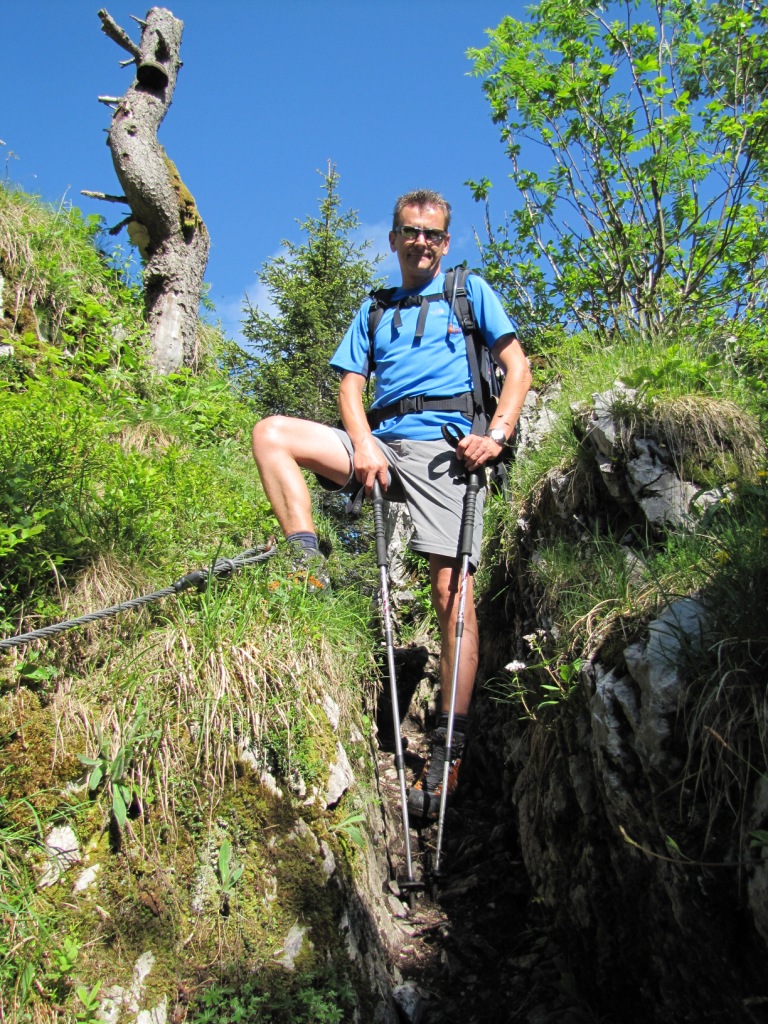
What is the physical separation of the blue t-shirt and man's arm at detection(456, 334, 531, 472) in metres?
0.10

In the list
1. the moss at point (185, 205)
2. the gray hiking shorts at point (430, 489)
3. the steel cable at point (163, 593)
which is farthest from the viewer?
the moss at point (185, 205)

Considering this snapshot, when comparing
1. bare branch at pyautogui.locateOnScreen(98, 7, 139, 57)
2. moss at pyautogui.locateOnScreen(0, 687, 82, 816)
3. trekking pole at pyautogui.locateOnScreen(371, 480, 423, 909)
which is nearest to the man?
trekking pole at pyautogui.locateOnScreen(371, 480, 423, 909)

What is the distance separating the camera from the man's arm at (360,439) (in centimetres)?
459

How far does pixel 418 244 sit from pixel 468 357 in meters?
0.86

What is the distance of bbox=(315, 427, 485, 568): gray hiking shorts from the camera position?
15.0ft

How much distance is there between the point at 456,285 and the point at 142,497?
2.44 metres

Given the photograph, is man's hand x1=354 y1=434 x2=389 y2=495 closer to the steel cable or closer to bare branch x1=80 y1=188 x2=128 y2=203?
the steel cable

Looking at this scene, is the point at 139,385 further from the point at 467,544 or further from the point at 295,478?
the point at 467,544

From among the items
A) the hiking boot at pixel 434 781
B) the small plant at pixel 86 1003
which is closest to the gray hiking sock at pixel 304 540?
the hiking boot at pixel 434 781

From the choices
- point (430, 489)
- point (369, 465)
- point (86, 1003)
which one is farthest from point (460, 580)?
point (86, 1003)

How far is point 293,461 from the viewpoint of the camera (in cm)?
444

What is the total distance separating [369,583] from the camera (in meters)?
6.68

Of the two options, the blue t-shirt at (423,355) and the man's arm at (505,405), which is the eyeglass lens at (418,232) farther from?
the man's arm at (505,405)

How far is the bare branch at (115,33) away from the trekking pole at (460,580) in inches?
300
